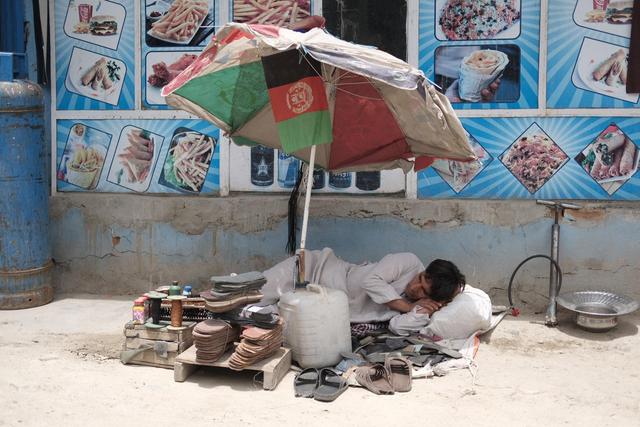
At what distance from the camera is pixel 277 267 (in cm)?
653

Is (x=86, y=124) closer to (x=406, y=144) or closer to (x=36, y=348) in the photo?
(x=36, y=348)

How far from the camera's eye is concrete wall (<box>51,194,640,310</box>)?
691cm

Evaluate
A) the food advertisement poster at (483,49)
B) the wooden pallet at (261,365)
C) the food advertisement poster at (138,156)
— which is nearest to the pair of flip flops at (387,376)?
the wooden pallet at (261,365)

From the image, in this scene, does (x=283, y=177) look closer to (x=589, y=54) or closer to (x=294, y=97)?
(x=294, y=97)

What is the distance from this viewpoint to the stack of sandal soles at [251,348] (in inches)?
206

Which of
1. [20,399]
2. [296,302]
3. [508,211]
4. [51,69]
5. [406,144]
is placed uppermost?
[51,69]

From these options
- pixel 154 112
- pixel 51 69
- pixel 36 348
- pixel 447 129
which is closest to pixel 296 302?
pixel 447 129

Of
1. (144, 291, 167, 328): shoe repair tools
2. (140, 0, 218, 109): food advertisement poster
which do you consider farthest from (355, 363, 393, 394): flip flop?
(140, 0, 218, 109): food advertisement poster

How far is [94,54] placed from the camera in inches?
298

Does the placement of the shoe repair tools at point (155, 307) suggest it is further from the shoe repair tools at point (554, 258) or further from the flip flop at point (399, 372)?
the shoe repair tools at point (554, 258)

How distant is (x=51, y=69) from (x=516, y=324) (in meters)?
4.77

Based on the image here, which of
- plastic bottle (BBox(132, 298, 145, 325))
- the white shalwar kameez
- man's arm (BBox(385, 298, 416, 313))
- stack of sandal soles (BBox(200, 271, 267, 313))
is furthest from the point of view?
the white shalwar kameez

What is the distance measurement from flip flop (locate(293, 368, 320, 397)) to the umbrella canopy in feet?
5.07

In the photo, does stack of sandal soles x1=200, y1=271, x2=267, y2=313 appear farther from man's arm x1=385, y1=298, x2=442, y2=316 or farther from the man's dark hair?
the man's dark hair
